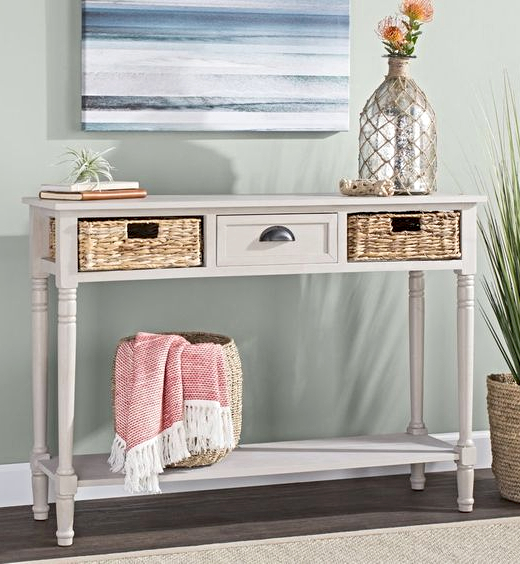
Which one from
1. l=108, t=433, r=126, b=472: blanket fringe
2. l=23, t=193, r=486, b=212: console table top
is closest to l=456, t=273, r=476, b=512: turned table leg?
l=23, t=193, r=486, b=212: console table top

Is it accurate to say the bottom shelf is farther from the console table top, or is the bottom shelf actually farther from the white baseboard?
the console table top

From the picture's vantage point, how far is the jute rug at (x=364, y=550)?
282 cm

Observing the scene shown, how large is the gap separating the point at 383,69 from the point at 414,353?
0.92m

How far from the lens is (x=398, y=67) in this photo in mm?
3244

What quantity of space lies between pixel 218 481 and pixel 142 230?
0.94 m

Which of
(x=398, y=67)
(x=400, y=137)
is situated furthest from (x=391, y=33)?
(x=400, y=137)

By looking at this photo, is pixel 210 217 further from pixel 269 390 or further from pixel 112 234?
pixel 269 390

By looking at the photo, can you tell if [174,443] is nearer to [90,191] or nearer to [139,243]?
[139,243]

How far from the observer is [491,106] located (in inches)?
146

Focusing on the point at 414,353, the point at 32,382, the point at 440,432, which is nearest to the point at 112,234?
the point at 32,382

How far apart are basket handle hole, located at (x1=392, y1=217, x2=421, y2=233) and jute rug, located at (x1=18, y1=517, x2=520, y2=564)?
0.84 metres

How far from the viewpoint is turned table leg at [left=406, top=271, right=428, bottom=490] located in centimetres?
347

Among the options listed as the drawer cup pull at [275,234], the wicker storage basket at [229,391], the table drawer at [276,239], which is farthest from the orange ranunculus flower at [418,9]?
the wicker storage basket at [229,391]

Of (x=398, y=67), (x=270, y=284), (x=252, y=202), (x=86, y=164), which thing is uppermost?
(x=398, y=67)
